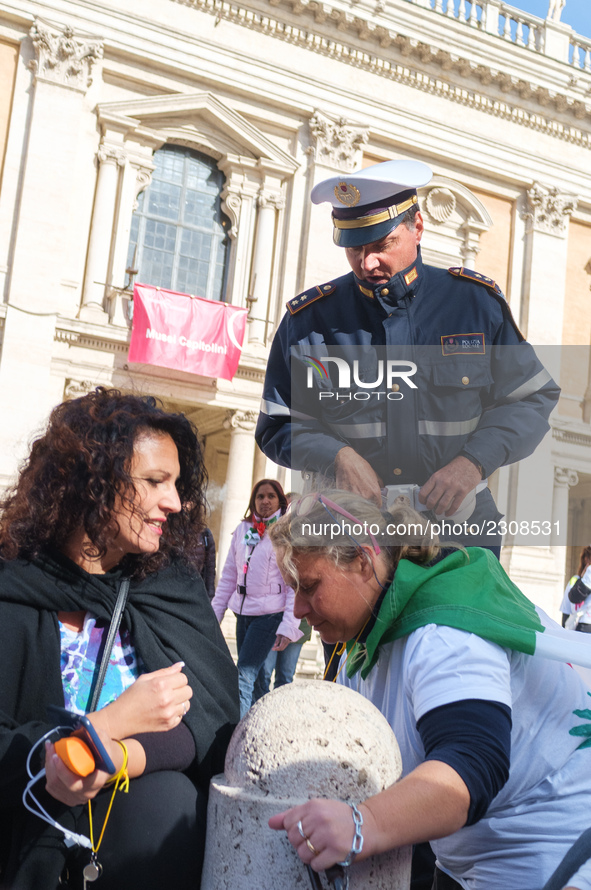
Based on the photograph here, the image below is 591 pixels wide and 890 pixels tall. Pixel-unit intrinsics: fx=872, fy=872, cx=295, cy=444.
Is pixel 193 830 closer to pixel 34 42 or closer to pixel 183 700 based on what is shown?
pixel 183 700

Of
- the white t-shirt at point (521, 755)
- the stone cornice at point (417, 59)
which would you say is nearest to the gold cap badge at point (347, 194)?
the white t-shirt at point (521, 755)

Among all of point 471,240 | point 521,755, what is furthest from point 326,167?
point 521,755

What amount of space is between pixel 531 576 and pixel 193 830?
53.4 feet

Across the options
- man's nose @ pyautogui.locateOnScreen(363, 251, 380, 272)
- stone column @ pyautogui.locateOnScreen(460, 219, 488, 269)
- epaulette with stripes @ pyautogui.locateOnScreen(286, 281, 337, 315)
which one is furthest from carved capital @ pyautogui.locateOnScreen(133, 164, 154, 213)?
man's nose @ pyautogui.locateOnScreen(363, 251, 380, 272)

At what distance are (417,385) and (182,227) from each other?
1449cm

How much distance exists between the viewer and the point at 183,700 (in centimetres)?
210

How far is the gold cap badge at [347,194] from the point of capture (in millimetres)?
2689

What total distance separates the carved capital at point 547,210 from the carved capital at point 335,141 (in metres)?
4.38

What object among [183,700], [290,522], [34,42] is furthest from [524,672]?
[34,42]

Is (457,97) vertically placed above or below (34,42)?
above

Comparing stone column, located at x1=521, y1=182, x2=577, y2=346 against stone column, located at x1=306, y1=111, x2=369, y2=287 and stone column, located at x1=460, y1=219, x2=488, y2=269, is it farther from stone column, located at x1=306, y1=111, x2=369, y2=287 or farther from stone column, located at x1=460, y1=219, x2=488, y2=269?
stone column, located at x1=306, y1=111, x2=369, y2=287

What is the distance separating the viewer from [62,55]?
583 inches

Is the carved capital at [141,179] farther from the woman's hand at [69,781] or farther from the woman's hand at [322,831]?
the woman's hand at [322,831]

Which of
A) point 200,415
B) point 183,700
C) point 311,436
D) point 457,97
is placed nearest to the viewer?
point 183,700
